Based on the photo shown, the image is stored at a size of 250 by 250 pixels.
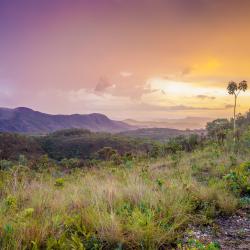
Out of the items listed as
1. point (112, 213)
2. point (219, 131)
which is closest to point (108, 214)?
point (112, 213)

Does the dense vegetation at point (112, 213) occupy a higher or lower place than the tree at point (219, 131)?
lower

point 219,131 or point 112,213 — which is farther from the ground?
point 219,131

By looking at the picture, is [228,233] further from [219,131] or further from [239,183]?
[219,131]

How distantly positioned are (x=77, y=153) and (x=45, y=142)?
25130mm

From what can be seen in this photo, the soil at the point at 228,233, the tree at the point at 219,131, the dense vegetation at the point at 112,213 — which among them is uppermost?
the tree at the point at 219,131

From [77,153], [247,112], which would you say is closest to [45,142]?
[77,153]

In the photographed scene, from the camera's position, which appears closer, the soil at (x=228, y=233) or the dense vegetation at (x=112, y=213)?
the dense vegetation at (x=112, y=213)

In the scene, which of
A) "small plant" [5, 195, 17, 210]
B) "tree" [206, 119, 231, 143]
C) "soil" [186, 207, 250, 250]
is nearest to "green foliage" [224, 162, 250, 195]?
"soil" [186, 207, 250, 250]

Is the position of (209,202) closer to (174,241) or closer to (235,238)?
(235,238)

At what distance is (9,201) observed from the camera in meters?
3.95

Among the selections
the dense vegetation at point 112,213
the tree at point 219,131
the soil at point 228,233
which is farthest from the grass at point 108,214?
the tree at point 219,131

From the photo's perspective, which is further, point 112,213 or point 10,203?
point 10,203

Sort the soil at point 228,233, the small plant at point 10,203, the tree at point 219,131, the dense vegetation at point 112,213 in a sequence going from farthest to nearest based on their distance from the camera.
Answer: the tree at point 219,131 < the small plant at point 10,203 < the soil at point 228,233 < the dense vegetation at point 112,213

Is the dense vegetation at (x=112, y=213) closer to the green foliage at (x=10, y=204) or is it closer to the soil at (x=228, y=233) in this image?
the green foliage at (x=10, y=204)
